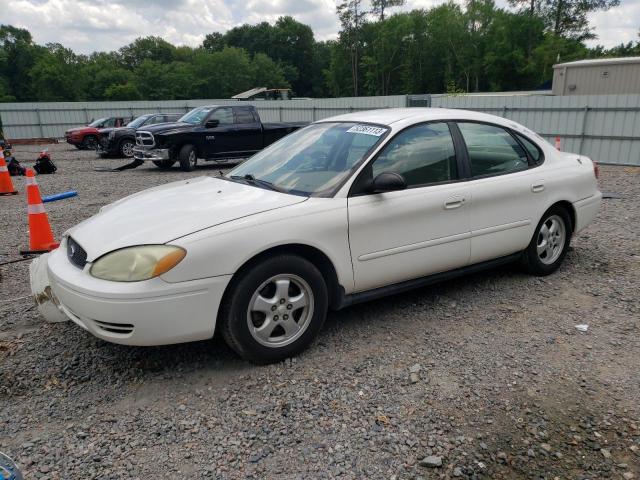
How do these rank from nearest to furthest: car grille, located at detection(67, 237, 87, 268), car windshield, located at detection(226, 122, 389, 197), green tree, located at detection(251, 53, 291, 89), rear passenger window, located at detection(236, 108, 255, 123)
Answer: car grille, located at detection(67, 237, 87, 268) < car windshield, located at detection(226, 122, 389, 197) < rear passenger window, located at detection(236, 108, 255, 123) < green tree, located at detection(251, 53, 291, 89)

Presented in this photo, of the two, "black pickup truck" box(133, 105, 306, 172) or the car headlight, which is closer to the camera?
the car headlight

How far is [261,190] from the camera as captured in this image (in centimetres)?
356

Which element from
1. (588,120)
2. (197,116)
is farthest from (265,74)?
(588,120)

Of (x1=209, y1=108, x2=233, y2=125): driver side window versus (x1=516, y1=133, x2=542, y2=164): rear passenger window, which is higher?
(x1=516, y1=133, x2=542, y2=164): rear passenger window

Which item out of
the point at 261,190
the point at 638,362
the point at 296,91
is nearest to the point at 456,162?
the point at 261,190

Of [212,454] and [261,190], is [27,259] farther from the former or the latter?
[212,454]

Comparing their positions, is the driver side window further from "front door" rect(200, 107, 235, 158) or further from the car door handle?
the car door handle

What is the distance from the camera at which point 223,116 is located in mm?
14609

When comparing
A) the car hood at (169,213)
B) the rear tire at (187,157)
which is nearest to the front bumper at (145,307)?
the car hood at (169,213)

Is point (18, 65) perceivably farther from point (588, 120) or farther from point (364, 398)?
point (364, 398)

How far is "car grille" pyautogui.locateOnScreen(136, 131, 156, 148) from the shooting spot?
13.9 meters

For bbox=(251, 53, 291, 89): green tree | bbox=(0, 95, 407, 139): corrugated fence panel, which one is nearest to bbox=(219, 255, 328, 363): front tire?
bbox=(0, 95, 407, 139): corrugated fence panel

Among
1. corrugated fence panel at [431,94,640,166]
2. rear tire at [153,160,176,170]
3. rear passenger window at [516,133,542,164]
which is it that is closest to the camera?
rear passenger window at [516,133,542,164]

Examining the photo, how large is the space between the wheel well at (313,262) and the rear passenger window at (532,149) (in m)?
2.38
